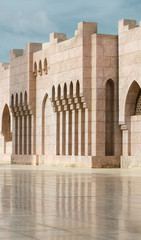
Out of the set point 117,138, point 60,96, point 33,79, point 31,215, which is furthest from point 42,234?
point 33,79

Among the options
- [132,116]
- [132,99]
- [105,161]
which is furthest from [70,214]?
[105,161]

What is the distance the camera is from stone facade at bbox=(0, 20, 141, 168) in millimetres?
34000

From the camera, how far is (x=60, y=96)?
128 ft

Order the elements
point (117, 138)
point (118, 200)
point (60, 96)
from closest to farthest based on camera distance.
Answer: point (118, 200) → point (117, 138) → point (60, 96)

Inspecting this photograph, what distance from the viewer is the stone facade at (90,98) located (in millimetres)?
34000

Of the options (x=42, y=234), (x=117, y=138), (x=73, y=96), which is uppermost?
(x=73, y=96)

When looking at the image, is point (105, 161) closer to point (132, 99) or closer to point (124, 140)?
point (124, 140)

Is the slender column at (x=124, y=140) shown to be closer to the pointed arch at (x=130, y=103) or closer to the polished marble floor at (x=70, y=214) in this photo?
the pointed arch at (x=130, y=103)

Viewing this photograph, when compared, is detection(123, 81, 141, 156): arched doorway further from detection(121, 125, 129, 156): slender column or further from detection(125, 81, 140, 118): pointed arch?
detection(121, 125, 129, 156): slender column

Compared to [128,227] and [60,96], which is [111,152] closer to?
[60,96]

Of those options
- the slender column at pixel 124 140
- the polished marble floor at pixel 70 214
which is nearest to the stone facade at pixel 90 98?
the slender column at pixel 124 140

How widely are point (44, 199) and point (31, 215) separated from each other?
303cm

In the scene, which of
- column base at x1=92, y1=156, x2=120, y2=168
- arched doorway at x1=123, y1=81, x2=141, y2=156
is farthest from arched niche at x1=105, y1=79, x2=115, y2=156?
arched doorway at x1=123, y1=81, x2=141, y2=156

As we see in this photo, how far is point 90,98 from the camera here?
35.4m
